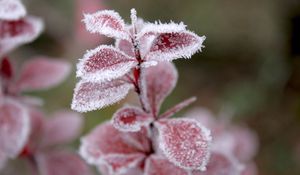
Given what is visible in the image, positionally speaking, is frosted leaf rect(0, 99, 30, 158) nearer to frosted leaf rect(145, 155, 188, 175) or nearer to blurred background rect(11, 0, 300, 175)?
frosted leaf rect(145, 155, 188, 175)

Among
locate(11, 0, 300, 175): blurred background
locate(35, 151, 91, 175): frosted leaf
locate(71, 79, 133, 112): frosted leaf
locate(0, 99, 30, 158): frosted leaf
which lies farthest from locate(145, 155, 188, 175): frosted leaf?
locate(11, 0, 300, 175): blurred background

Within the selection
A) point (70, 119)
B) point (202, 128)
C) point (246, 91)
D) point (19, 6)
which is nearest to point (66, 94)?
point (246, 91)

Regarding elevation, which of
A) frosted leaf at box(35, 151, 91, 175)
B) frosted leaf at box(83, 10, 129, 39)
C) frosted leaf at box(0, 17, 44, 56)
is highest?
frosted leaf at box(83, 10, 129, 39)

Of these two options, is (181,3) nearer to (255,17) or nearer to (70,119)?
(255,17)

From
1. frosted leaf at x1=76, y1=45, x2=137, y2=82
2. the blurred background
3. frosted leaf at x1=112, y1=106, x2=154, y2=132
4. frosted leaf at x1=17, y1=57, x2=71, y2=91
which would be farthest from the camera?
the blurred background

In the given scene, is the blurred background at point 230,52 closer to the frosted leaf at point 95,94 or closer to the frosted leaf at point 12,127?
the frosted leaf at point 12,127

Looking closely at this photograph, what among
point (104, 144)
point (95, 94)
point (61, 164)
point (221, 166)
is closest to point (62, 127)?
point (61, 164)
